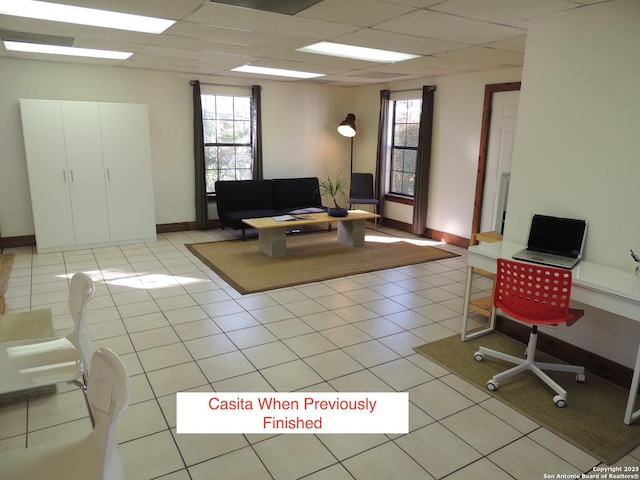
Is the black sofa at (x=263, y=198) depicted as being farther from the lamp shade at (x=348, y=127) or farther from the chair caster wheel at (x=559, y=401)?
the chair caster wheel at (x=559, y=401)

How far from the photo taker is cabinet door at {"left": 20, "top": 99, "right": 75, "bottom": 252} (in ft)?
17.6

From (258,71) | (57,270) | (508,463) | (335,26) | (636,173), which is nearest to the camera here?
(508,463)

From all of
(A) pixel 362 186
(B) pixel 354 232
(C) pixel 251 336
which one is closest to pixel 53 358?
(C) pixel 251 336

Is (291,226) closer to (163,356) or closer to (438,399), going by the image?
(163,356)

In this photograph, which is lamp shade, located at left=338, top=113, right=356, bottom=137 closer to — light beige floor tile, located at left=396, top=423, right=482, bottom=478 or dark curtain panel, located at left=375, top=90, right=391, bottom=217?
dark curtain panel, located at left=375, top=90, right=391, bottom=217

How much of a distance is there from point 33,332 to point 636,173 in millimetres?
4213

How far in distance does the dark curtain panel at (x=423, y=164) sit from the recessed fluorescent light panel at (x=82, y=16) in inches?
158

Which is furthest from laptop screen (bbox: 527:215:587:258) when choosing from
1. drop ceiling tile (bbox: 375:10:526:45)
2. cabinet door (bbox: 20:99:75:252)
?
cabinet door (bbox: 20:99:75:252)

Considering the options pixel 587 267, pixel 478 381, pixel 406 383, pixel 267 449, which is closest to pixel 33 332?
pixel 267 449

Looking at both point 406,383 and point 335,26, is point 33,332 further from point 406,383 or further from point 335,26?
point 335,26

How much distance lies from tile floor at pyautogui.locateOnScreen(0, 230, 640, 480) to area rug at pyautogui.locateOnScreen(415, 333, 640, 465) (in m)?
0.08

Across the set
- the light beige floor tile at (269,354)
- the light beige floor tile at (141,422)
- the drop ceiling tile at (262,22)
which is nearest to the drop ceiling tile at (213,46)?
the drop ceiling tile at (262,22)

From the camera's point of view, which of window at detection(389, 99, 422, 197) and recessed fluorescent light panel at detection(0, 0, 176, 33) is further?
window at detection(389, 99, 422, 197)

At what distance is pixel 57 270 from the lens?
5051 mm
